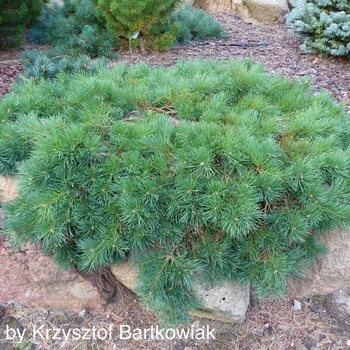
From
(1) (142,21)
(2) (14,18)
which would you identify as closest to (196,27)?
(1) (142,21)

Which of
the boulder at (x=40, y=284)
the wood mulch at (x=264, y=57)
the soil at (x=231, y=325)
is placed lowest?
the soil at (x=231, y=325)

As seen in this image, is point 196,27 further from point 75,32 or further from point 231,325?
point 231,325

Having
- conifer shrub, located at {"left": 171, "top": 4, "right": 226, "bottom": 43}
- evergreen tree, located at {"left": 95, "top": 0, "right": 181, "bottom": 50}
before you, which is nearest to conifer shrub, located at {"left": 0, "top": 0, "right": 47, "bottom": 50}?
evergreen tree, located at {"left": 95, "top": 0, "right": 181, "bottom": 50}

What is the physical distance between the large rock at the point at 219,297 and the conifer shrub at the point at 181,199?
7 cm

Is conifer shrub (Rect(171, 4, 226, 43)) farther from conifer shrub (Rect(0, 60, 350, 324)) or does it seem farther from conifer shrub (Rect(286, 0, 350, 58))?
conifer shrub (Rect(0, 60, 350, 324))

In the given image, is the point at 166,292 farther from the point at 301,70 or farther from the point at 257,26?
the point at 257,26

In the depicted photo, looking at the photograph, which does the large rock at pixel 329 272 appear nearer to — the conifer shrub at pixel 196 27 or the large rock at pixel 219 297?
→ the large rock at pixel 219 297

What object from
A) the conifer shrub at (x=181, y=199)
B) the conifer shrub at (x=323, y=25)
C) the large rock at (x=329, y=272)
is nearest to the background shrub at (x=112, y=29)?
the conifer shrub at (x=323, y=25)

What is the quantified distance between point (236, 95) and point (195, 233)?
92 cm

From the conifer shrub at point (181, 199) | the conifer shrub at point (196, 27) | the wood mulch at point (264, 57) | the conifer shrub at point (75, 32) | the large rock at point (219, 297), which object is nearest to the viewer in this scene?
the conifer shrub at point (181, 199)

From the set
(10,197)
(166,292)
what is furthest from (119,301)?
(10,197)

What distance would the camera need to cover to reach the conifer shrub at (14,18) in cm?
387

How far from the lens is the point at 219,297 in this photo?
1.77 metres

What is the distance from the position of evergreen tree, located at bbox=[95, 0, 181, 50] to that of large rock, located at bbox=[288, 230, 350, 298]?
2.73 m
